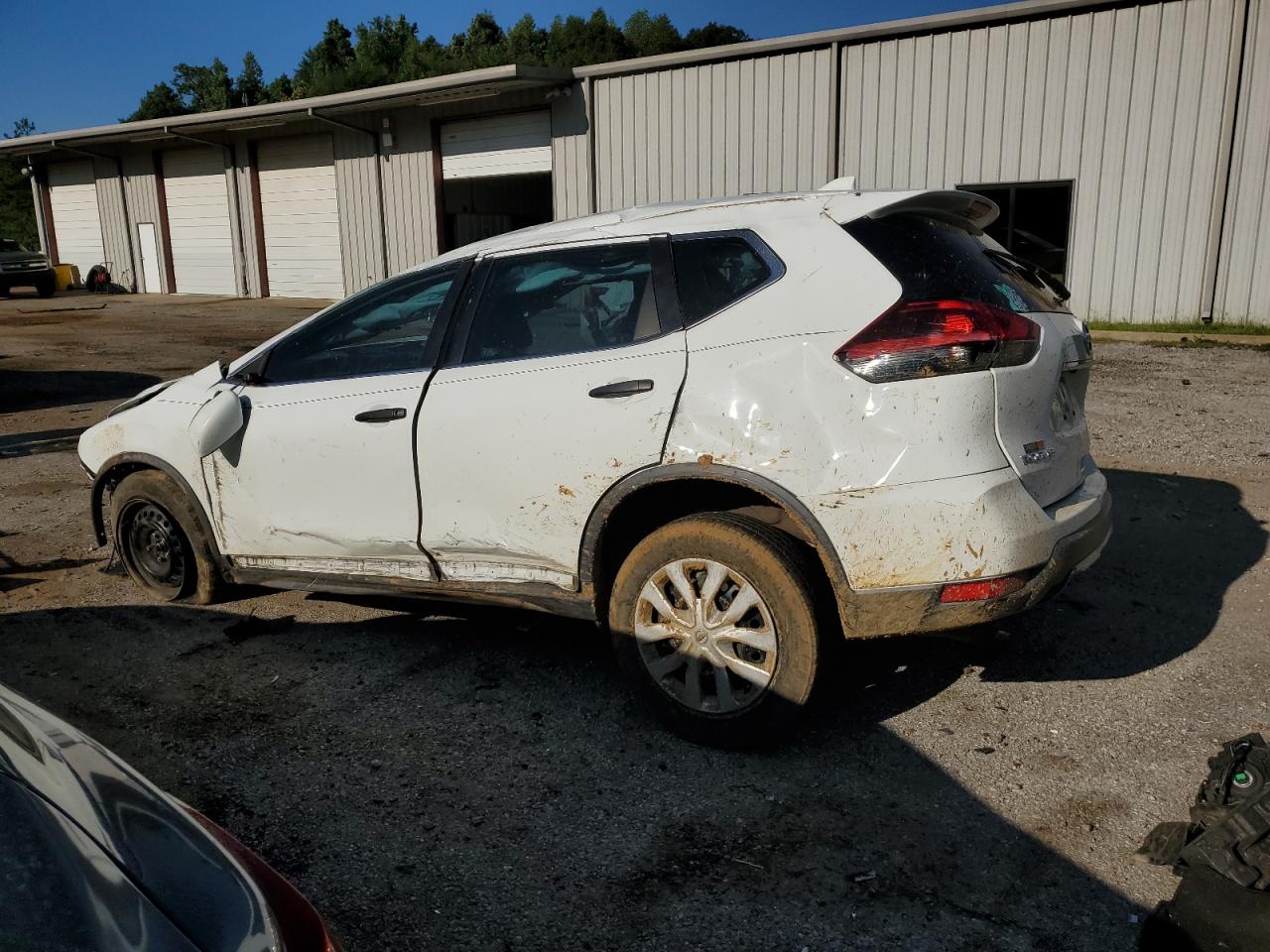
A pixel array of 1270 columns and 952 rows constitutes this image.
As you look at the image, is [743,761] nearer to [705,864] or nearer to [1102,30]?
[705,864]

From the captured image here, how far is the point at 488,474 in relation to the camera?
404cm

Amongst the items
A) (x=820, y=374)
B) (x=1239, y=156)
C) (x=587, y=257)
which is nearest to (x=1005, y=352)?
(x=820, y=374)

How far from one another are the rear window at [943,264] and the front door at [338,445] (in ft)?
5.64

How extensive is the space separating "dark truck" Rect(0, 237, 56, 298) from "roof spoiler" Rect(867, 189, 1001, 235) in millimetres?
30679

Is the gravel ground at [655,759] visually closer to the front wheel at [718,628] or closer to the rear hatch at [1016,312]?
the front wheel at [718,628]

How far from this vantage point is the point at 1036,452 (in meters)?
3.54

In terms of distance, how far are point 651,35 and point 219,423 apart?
229 feet

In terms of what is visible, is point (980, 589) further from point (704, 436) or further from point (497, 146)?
point (497, 146)

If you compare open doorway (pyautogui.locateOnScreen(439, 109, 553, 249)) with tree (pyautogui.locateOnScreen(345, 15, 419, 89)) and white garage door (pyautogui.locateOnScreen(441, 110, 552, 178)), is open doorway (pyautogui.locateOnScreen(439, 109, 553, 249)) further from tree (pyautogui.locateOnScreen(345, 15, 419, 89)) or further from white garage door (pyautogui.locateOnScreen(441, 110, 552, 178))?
tree (pyautogui.locateOnScreen(345, 15, 419, 89))

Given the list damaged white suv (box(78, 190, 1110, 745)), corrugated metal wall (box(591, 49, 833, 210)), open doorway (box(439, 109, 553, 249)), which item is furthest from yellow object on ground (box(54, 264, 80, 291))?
damaged white suv (box(78, 190, 1110, 745))

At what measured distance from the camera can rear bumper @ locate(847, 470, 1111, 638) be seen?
3451 millimetres

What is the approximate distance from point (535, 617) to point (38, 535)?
351cm

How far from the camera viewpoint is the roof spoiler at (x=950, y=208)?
12.6 feet

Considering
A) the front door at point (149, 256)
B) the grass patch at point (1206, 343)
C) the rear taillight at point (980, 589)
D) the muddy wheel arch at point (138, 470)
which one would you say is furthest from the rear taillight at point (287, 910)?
the front door at point (149, 256)
